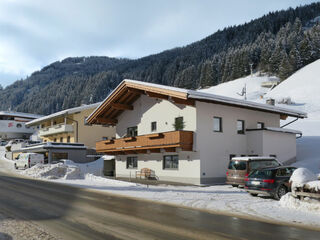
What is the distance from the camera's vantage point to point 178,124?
82.1 ft

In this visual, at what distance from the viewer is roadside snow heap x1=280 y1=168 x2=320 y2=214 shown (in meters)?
12.3

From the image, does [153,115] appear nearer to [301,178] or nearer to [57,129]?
[301,178]

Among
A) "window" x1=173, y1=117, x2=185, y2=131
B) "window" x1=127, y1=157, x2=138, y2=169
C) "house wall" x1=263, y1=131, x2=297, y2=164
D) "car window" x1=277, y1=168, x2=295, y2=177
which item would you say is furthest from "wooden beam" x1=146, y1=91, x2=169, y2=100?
"car window" x1=277, y1=168, x2=295, y2=177

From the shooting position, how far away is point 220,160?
24203 mm

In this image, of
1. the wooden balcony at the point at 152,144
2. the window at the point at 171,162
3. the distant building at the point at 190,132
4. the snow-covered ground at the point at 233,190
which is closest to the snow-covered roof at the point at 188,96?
the distant building at the point at 190,132

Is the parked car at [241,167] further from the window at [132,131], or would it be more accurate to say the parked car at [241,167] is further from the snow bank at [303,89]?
the snow bank at [303,89]

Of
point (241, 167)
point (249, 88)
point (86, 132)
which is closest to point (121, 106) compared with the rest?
point (241, 167)

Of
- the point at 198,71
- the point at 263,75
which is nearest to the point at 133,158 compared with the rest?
the point at 263,75

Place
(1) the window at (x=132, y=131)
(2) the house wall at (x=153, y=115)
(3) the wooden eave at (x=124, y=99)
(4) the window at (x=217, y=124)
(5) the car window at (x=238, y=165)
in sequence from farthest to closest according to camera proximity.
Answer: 1. (1) the window at (x=132, y=131)
2. (4) the window at (x=217, y=124)
3. (2) the house wall at (x=153, y=115)
4. (3) the wooden eave at (x=124, y=99)
5. (5) the car window at (x=238, y=165)

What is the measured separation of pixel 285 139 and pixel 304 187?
1552 centimetres

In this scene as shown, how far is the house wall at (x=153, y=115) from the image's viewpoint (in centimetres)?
2413

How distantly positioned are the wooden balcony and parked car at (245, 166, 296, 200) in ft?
22.5

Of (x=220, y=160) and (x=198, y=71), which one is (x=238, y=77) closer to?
(x=198, y=71)

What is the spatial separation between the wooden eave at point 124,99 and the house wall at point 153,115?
67 centimetres
